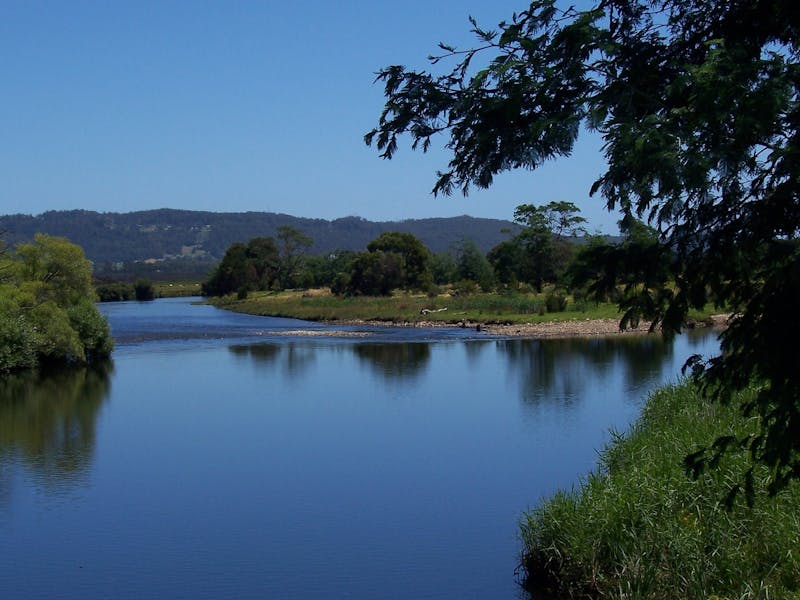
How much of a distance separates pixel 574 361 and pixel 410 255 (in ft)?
157

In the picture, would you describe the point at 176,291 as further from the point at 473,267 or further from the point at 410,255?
the point at 473,267

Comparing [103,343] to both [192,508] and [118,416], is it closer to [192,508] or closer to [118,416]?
[118,416]

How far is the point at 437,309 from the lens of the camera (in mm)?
57469

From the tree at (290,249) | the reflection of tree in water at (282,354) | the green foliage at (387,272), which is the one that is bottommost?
the reflection of tree in water at (282,354)

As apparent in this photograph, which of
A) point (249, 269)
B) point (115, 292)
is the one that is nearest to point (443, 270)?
point (249, 269)

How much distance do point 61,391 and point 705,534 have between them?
22.8 m

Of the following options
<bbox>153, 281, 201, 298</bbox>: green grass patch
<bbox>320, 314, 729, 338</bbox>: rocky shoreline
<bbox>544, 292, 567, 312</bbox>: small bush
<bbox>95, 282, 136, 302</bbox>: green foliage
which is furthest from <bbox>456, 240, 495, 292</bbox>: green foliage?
<bbox>153, 281, 201, 298</bbox>: green grass patch

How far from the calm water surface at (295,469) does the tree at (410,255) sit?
1715 inches

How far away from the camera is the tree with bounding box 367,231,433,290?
76438 millimetres

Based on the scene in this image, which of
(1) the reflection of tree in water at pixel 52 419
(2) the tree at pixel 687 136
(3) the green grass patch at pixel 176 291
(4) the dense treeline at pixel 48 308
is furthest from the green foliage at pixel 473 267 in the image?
(2) the tree at pixel 687 136

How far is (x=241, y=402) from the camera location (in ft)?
79.5

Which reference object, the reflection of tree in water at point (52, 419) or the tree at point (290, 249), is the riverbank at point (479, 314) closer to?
the reflection of tree in water at point (52, 419)

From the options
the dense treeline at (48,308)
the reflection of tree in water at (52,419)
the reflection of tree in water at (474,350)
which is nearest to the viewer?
the reflection of tree in water at (52,419)

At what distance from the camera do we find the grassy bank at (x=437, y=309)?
4947 cm
